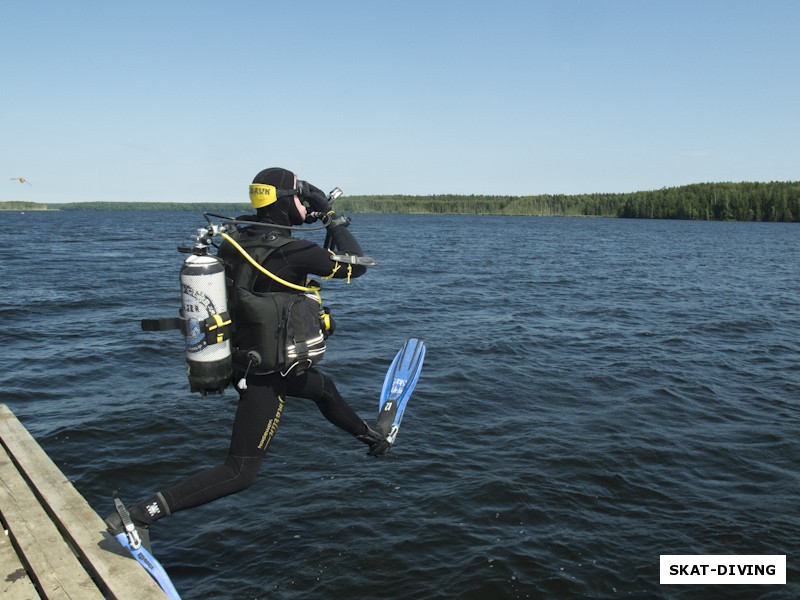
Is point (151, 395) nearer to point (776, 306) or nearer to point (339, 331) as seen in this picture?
point (339, 331)

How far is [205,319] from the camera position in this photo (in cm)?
459

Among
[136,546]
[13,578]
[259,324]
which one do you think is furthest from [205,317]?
[13,578]

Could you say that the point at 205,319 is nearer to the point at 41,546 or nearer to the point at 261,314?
the point at 261,314

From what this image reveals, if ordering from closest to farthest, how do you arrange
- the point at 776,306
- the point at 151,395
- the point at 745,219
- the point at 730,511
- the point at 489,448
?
the point at 730,511
the point at 489,448
the point at 151,395
the point at 776,306
the point at 745,219

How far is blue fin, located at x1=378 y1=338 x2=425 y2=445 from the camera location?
6.75 metres

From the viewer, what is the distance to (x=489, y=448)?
897 centimetres

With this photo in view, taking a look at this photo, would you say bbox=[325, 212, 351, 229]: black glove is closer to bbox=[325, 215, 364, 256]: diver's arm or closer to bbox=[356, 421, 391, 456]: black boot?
bbox=[325, 215, 364, 256]: diver's arm

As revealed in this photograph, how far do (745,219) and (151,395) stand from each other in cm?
16379

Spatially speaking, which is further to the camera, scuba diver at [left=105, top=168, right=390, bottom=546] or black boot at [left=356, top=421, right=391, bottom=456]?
black boot at [left=356, top=421, right=391, bottom=456]

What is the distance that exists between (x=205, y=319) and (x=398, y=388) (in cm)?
341

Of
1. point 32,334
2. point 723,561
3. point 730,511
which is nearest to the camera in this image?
point 723,561

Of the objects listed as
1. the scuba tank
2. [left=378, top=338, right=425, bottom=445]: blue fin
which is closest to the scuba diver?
the scuba tank

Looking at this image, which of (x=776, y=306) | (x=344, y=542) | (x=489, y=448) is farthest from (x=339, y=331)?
(x=776, y=306)

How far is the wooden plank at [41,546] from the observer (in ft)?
14.1
